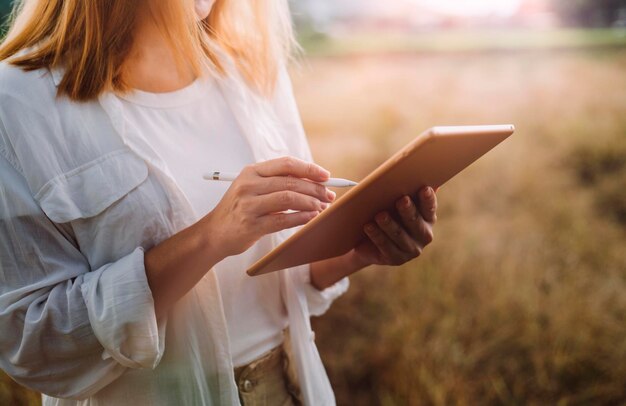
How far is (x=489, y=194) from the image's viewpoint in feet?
7.71

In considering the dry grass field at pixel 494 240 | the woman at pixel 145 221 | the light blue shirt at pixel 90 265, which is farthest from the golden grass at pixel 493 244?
the light blue shirt at pixel 90 265

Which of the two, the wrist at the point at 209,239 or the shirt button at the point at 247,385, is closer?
the wrist at the point at 209,239

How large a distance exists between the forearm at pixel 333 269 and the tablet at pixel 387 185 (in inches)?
6.6

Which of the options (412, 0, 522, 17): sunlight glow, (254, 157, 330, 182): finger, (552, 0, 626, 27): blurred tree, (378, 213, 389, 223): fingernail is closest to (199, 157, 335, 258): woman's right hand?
(254, 157, 330, 182): finger

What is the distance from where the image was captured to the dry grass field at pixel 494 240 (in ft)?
6.32

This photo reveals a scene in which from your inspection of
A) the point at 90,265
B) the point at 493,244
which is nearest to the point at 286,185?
the point at 90,265

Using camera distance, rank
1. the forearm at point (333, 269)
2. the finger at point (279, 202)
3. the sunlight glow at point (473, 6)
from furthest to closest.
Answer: the sunlight glow at point (473, 6), the forearm at point (333, 269), the finger at point (279, 202)

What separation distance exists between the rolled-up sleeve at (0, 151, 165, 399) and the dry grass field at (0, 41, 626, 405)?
3.87ft

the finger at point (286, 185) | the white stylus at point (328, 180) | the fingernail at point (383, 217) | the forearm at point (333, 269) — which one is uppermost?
the finger at point (286, 185)

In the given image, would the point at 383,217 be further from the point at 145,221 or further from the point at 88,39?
the point at 88,39

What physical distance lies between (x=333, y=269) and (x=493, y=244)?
134 centimetres

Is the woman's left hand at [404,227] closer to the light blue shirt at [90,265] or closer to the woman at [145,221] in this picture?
the woman at [145,221]

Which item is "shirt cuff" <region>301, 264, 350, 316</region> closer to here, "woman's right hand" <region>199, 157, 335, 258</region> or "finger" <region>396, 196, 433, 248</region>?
"finger" <region>396, 196, 433, 248</region>

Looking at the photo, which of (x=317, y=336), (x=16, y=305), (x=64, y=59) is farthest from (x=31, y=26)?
(x=317, y=336)
